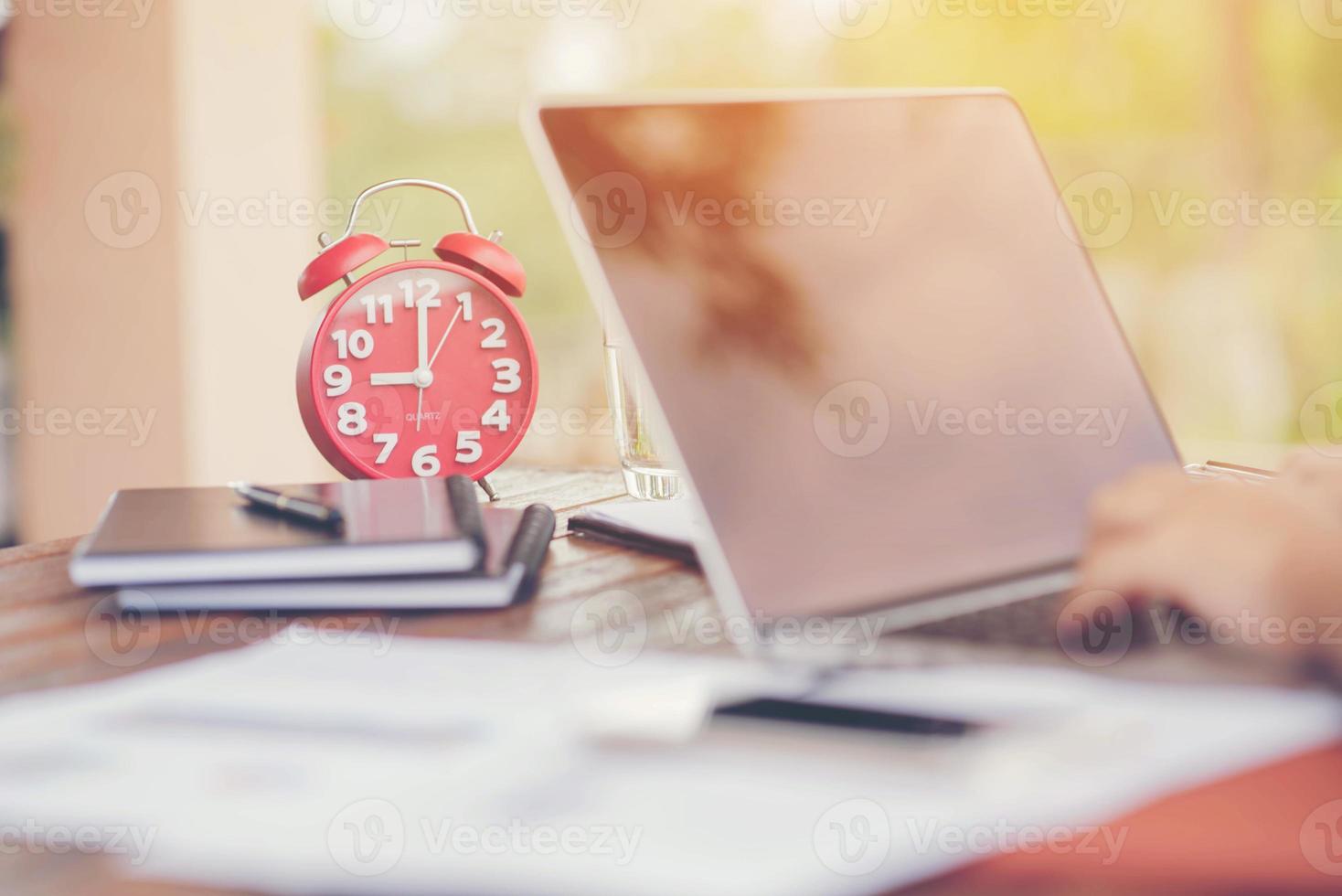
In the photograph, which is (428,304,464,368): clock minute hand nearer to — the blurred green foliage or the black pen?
the black pen

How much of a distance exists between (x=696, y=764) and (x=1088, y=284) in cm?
40

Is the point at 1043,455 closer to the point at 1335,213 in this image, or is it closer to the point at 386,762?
the point at 386,762

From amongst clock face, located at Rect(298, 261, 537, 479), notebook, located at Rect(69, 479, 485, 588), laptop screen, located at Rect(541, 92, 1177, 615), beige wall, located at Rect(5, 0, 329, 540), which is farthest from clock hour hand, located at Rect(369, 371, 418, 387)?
beige wall, located at Rect(5, 0, 329, 540)

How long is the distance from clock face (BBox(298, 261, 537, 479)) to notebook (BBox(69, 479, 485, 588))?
0.35m

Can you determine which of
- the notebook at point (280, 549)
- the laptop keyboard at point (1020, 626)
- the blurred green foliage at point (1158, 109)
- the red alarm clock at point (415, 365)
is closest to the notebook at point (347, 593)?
the notebook at point (280, 549)

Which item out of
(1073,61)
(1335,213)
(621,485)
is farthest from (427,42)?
(621,485)

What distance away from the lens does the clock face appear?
3.23 ft

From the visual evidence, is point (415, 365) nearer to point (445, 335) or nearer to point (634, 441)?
point (445, 335)

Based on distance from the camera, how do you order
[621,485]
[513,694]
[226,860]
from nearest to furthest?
[226,860] < [513,694] < [621,485]

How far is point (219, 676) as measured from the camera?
457 millimetres

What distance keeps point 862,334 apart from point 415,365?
561 millimetres

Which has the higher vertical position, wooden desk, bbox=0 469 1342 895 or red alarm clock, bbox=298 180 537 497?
red alarm clock, bbox=298 180 537 497

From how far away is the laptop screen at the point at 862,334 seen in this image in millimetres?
489

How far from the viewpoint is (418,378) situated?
1.00 meters
